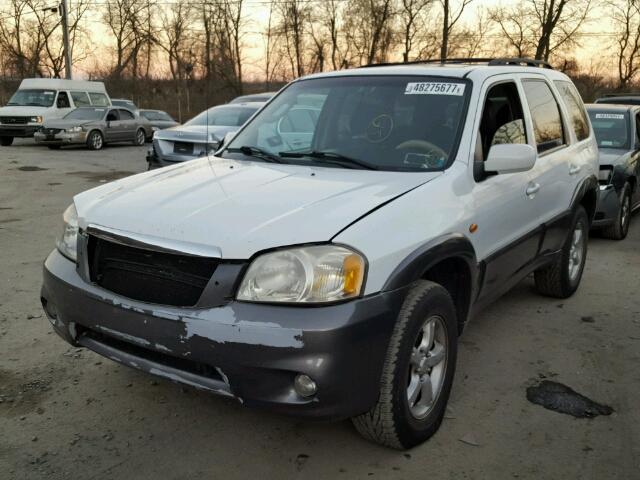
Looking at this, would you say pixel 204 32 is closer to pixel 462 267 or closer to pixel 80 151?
pixel 80 151

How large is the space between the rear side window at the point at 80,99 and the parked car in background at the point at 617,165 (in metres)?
18.3

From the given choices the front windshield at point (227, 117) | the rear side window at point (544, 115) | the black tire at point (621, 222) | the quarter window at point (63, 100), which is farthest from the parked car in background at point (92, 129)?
the rear side window at point (544, 115)

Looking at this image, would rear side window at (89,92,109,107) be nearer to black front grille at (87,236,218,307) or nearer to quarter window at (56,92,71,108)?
quarter window at (56,92,71,108)

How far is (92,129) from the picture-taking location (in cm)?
1888

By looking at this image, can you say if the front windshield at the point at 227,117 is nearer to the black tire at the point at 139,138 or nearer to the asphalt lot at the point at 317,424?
the asphalt lot at the point at 317,424

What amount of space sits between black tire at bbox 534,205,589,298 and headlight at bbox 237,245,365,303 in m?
2.78

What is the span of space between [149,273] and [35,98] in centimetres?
2112

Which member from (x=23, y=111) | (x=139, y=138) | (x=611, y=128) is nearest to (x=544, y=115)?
(x=611, y=128)

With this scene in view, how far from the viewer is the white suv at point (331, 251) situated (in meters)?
2.35

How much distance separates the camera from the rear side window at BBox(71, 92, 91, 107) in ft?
70.5

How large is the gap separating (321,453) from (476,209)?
1.46 metres

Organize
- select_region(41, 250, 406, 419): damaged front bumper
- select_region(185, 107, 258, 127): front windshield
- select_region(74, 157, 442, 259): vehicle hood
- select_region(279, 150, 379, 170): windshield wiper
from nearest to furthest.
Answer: select_region(41, 250, 406, 419): damaged front bumper, select_region(74, 157, 442, 259): vehicle hood, select_region(279, 150, 379, 170): windshield wiper, select_region(185, 107, 258, 127): front windshield

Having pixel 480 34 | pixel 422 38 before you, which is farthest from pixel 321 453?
pixel 422 38

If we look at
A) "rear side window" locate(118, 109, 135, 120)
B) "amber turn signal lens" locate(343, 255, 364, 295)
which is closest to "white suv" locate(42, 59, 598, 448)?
"amber turn signal lens" locate(343, 255, 364, 295)
